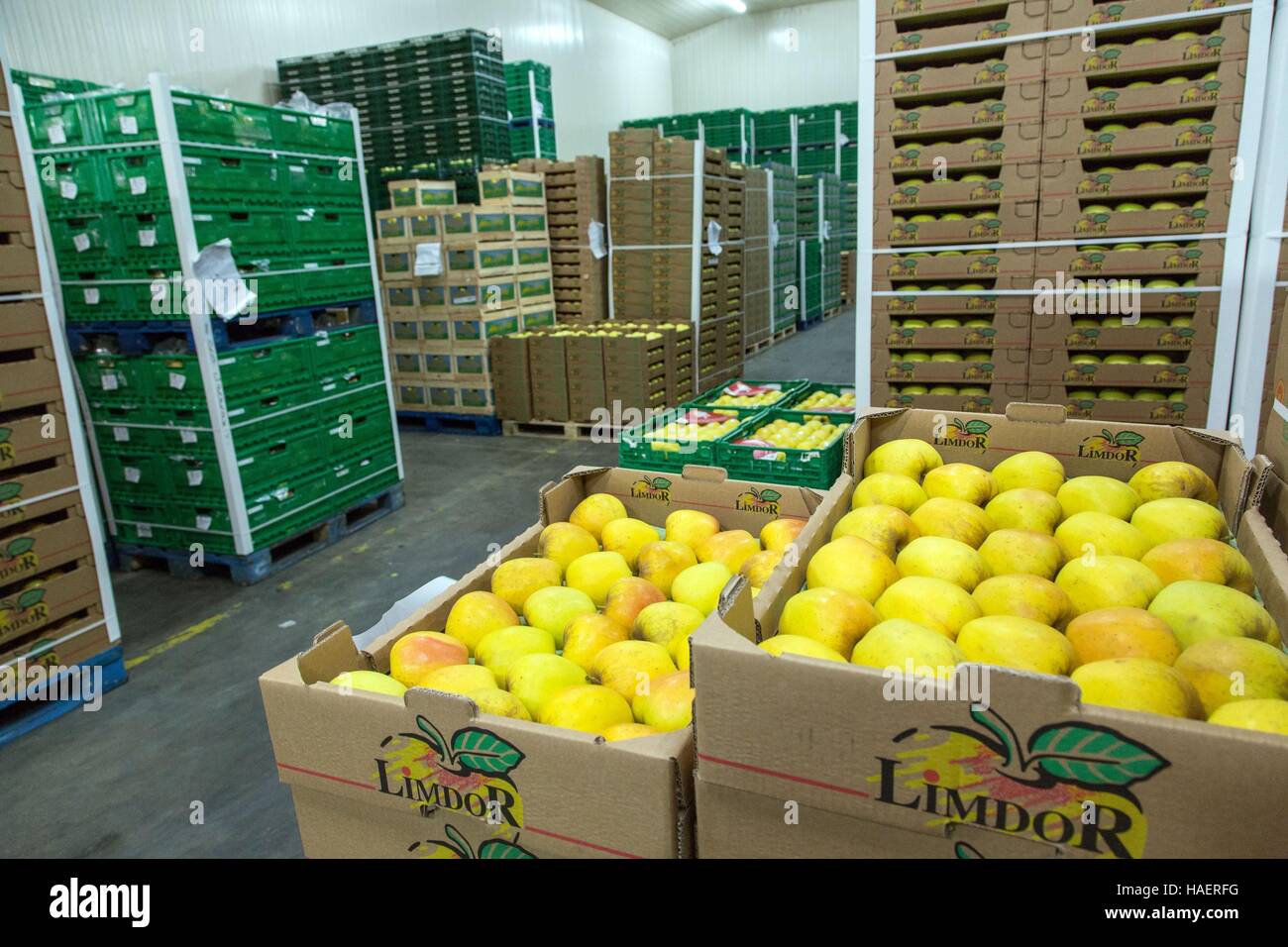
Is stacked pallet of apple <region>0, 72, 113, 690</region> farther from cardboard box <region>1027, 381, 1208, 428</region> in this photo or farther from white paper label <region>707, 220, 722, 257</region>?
white paper label <region>707, 220, 722, 257</region>

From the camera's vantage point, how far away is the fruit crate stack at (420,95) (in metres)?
9.21

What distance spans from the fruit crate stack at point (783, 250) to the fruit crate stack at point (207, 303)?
7953 mm

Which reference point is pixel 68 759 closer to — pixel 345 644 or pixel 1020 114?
pixel 345 644

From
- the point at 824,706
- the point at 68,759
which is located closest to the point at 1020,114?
the point at 824,706

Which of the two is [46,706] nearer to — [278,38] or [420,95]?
[420,95]

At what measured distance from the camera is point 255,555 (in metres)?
4.88

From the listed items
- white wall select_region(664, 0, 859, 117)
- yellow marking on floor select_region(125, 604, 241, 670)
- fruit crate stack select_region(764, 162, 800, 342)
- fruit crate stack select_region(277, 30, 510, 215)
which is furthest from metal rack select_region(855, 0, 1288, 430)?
white wall select_region(664, 0, 859, 117)

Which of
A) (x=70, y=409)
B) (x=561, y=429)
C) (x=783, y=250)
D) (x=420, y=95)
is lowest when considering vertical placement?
(x=561, y=429)

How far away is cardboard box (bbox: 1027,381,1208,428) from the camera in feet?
12.7

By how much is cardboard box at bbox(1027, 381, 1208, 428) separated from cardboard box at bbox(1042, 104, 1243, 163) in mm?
1052

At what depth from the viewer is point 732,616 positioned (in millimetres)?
1234

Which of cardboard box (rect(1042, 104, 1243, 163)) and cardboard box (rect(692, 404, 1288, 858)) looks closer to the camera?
cardboard box (rect(692, 404, 1288, 858))

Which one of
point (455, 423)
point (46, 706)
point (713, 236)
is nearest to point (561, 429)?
point (455, 423)

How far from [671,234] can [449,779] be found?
8.12 m
